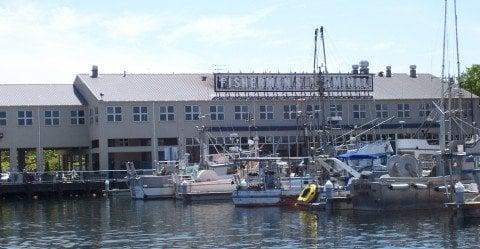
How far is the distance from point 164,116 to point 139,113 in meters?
2.40

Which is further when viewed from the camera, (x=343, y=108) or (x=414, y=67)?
(x=414, y=67)

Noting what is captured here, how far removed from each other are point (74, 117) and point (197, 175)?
22885 millimetres

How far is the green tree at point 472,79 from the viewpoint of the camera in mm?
110562

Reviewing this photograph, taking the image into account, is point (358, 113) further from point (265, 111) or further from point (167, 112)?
point (167, 112)

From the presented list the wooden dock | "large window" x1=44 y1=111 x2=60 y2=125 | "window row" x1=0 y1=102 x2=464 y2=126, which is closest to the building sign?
"window row" x1=0 y1=102 x2=464 y2=126

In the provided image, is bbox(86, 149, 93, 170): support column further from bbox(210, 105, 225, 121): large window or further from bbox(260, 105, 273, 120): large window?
bbox(260, 105, 273, 120): large window

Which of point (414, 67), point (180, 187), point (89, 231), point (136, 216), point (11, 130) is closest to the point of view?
point (89, 231)

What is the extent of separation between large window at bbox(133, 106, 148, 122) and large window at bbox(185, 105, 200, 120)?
3952 mm

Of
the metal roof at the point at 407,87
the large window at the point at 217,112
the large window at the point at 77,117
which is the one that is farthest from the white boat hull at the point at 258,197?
the metal roof at the point at 407,87

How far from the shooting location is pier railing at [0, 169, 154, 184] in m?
86.2

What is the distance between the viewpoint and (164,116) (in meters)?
93.7

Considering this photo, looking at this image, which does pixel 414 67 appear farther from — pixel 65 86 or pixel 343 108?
pixel 65 86

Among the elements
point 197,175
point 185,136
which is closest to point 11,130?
point 185,136

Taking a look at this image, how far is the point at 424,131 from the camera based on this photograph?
9456 cm
